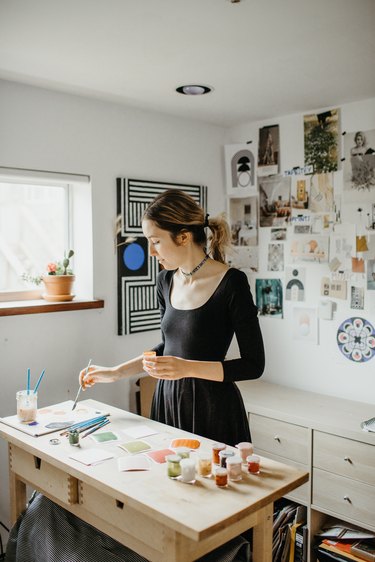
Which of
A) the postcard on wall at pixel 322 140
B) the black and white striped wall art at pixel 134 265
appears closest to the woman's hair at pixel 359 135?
the postcard on wall at pixel 322 140

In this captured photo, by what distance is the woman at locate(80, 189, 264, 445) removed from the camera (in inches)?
78.3

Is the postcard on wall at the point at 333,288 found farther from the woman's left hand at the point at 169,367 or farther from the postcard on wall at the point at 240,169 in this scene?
the woman's left hand at the point at 169,367

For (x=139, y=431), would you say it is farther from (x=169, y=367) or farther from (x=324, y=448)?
(x=324, y=448)

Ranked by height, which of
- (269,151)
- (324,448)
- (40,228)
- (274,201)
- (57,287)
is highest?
(269,151)

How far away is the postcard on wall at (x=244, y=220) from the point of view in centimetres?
363

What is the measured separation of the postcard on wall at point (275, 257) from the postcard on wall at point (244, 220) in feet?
0.45

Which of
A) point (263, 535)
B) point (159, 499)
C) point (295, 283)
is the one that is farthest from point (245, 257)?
point (159, 499)

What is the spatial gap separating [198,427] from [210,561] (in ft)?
1.56

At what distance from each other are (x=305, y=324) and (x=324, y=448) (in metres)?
0.83

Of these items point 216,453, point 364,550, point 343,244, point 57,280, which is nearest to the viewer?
point 216,453

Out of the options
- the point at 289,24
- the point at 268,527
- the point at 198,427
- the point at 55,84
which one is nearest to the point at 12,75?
the point at 55,84

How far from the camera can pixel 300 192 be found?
337 cm

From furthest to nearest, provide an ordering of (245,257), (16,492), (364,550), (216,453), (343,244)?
(245,257)
(343,244)
(364,550)
(16,492)
(216,453)

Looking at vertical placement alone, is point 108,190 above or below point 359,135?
below
